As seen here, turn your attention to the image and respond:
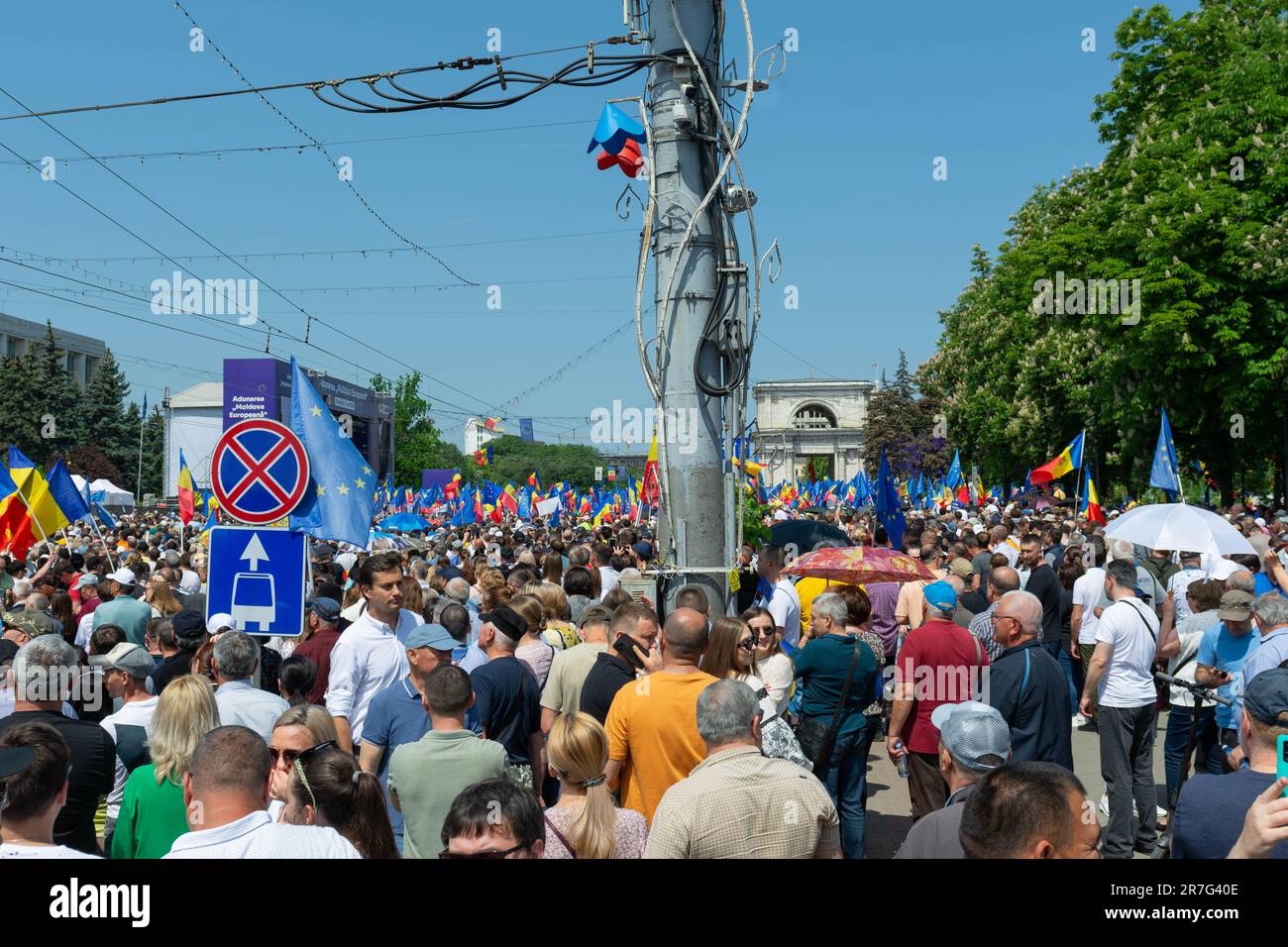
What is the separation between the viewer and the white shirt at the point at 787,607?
9312 millimetres

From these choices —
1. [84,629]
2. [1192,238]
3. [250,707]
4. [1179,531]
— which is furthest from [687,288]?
[1192,238]

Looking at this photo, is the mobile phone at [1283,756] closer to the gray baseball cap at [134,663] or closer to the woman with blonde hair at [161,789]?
the woman with blonde hair at [161,789]

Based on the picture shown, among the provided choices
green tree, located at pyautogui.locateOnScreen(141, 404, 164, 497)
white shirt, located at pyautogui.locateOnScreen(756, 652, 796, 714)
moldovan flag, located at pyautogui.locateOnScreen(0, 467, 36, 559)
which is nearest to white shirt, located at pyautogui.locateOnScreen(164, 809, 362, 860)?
white shirt, located at pyautogui.locateOnScreen(756, 652, 796, 714)

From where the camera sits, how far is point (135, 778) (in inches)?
178

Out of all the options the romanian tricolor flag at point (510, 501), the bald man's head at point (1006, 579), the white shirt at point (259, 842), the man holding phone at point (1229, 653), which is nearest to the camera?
the white shirt at point (259, 842)

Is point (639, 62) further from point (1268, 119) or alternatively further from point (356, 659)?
point (1268, 119)

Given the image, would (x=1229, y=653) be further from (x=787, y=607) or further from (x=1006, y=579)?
(x=787, y=607)

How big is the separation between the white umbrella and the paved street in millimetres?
1925

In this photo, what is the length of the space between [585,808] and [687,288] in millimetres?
4628

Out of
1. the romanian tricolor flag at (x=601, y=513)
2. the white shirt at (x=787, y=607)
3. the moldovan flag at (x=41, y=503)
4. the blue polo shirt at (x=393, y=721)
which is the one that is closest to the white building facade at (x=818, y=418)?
the romanian tricolor flag at (x=601, y=513)

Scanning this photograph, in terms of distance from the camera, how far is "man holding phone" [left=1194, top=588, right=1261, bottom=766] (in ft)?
23.4

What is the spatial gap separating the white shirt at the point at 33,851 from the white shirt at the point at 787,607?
6.44m
